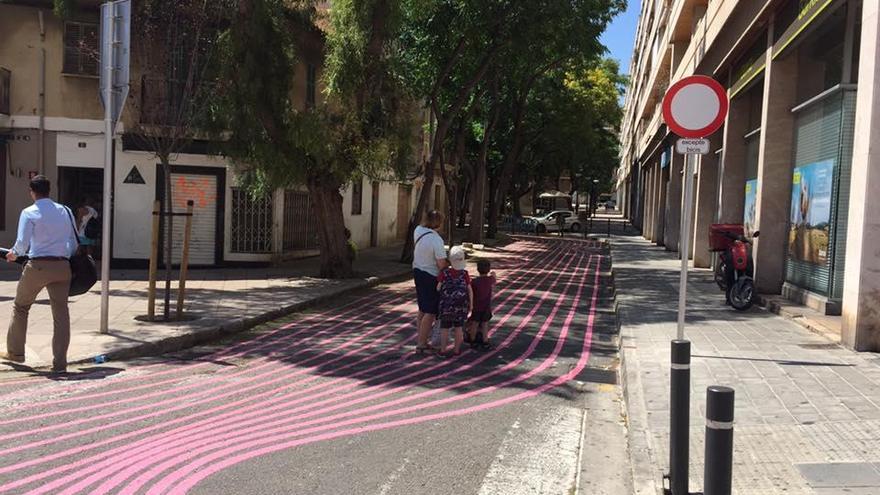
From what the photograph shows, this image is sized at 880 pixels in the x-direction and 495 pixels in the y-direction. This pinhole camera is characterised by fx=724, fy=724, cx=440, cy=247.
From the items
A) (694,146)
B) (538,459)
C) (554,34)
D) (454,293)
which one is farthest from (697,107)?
(554,34)

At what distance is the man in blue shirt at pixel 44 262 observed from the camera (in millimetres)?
7020

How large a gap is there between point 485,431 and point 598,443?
0.87 metres

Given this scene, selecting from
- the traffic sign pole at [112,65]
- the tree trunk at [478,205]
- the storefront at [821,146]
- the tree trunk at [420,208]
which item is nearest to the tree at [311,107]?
the tree trunk at [420,208]

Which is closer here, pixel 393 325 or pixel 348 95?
pixel 393 325

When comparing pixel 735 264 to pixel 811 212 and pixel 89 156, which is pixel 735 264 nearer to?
pixel 811 212

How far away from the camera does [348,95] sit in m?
15.1

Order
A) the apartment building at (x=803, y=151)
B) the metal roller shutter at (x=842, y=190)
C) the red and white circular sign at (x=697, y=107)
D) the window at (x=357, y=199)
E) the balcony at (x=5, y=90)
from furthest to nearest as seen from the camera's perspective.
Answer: the window at (x=357, y=199), the balcony at (x=5, y=90), the metal roller shutter at (x=842, y=190), the apartment building at (x=803, y=151), the red and white circular sign at (x=697, y=107)

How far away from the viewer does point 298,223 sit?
20266 millimetres

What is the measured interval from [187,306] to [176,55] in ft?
20.0

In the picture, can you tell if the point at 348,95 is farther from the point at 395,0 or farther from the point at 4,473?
the point at 4,473

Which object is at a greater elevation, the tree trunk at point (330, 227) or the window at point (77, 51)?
the window at point (77, 51)

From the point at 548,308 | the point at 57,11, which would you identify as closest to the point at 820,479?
the point at 548,308

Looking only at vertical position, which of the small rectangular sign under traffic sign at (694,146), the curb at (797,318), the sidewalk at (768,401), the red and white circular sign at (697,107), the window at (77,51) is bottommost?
the sidewalk at (768,401)

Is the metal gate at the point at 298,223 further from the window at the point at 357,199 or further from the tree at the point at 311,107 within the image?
the tree at the point at 311,107
